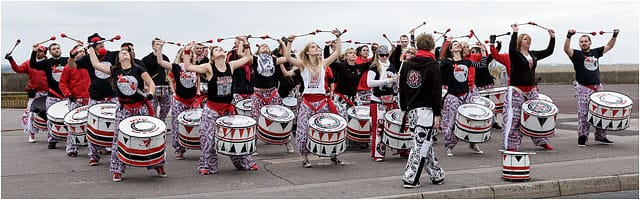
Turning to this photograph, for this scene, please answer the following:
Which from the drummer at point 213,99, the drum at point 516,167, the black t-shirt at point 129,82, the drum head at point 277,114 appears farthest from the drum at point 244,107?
the drum at point 516,167

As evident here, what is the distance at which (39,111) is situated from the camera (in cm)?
1395

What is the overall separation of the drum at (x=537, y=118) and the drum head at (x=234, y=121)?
13.3ft

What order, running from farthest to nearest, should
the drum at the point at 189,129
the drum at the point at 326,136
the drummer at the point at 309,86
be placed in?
the drum at the point at 189,129
the drummer at the point at 309,86
the drum at the point at 326,136

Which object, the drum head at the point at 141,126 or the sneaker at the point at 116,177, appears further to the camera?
the sneaker at the point at 116,177

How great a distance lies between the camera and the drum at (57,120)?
1266 centimetres

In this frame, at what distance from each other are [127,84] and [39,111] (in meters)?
4.78

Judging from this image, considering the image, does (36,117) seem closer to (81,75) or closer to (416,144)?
(81,75)

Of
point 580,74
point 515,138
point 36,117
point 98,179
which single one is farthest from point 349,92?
point 36,117

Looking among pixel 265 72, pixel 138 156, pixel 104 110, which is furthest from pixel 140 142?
pixel 265 72

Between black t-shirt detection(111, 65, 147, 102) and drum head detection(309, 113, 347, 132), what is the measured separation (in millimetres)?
2141

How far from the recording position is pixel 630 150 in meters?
12.0

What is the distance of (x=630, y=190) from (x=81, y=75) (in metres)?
8.09

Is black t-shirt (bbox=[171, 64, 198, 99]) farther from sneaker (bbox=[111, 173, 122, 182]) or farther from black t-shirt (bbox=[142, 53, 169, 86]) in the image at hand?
sneaker (bbox=[111, 173, 122, 182])

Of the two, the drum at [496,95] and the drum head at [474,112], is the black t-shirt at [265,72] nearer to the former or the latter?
the drum head at [474,112]
